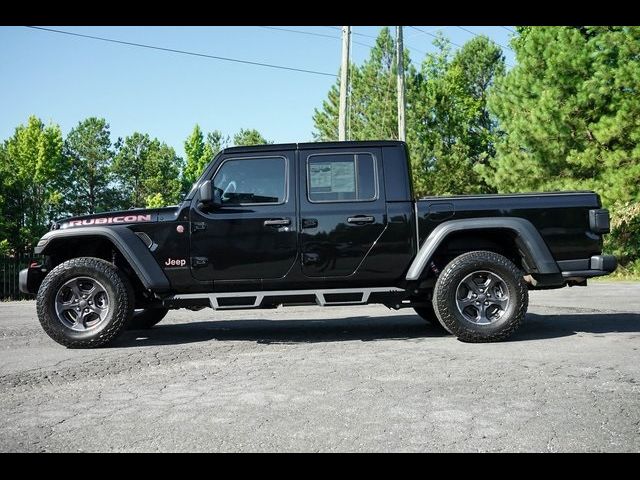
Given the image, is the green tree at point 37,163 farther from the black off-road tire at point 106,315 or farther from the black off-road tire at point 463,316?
the black off-road tire at point 463,316

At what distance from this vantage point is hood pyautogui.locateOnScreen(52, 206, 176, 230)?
6.25 m

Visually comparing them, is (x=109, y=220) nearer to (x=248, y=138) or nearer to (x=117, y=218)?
(x=117, y=218)

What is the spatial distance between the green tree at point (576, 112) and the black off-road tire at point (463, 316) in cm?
1416

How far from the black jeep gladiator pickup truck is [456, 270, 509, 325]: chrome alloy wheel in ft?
0.04

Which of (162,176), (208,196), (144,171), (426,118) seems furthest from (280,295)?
(144,171)

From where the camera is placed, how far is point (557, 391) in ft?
13.3

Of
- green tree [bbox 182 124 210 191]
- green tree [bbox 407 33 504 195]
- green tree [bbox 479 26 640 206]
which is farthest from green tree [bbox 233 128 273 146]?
green tree [bbox 479 26 640 206]

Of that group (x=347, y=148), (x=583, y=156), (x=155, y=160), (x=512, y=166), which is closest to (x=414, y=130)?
(x=512, y=166)

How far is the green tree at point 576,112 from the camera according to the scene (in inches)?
719

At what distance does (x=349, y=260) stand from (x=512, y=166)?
16781 millimetres

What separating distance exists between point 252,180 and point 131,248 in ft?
4.74

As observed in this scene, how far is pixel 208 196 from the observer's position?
612 cm

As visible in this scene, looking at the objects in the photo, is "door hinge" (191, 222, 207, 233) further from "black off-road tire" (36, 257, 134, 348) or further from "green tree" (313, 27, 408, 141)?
"green tree" (313, 27, 408, 141)
